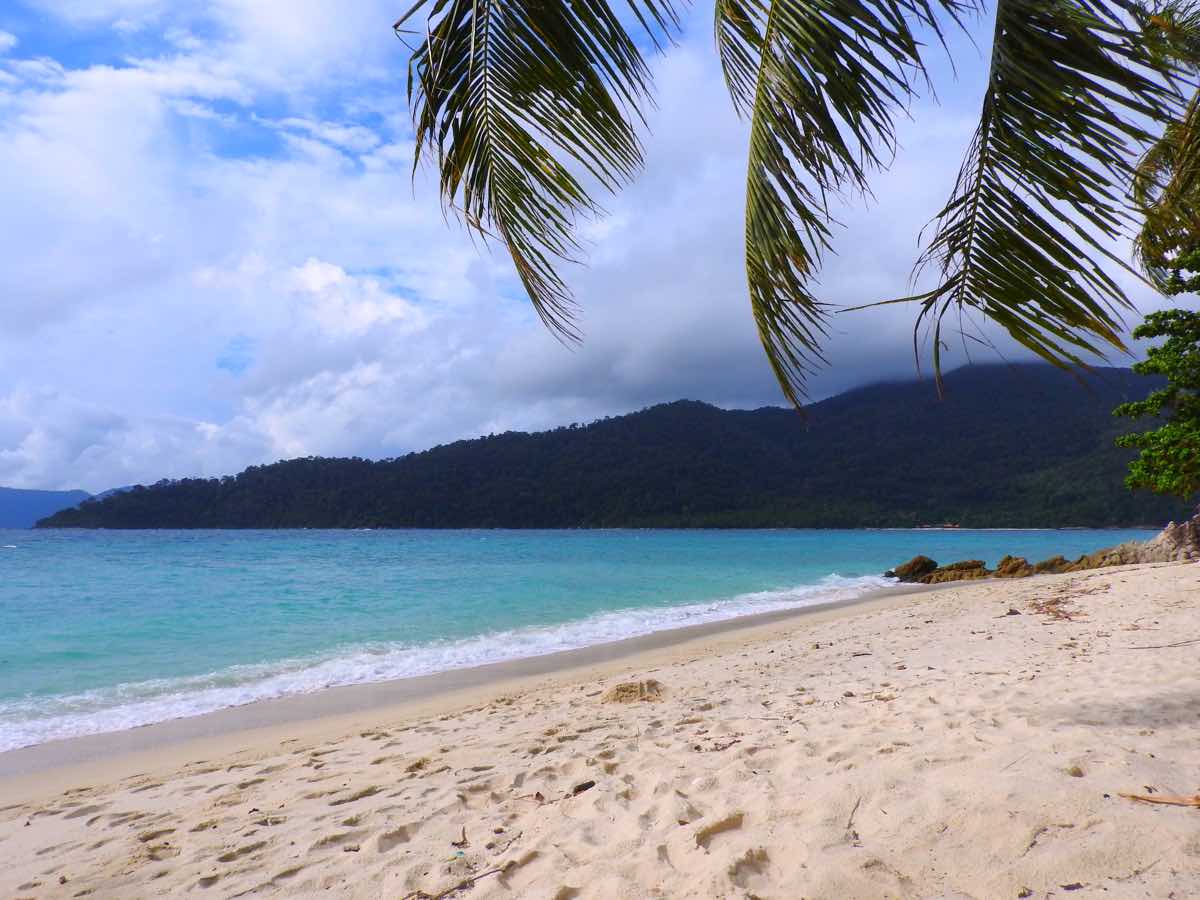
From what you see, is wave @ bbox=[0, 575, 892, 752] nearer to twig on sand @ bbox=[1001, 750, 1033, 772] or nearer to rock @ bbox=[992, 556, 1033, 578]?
twig on sand @ bbox=[1001, 750, 1033, 772]

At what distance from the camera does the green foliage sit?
11.3 m

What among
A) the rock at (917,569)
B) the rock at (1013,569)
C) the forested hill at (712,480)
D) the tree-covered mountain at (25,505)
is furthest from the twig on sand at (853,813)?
the tree-covered mountain at (25,505)

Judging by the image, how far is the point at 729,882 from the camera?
2.16 metres

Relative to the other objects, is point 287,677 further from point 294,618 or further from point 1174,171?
point 1174,171

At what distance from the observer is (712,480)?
81.2 m

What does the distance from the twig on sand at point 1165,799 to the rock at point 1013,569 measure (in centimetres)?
1963

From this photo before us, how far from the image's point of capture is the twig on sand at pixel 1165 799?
2.29m

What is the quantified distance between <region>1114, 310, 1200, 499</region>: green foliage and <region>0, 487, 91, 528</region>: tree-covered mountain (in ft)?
600

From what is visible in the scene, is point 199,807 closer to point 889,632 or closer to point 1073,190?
point 1073,190

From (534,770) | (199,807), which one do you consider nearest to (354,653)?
(199,807)

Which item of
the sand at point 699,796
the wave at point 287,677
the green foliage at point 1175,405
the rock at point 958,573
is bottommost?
the rock at point 958,573

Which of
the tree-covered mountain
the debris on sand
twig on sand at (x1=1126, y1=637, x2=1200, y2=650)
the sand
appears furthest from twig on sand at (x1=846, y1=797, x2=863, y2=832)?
the tree-covered mountain

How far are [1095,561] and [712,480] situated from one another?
6316 centimetres

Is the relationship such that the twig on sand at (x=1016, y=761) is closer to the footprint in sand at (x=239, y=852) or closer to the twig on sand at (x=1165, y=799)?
the twig on sand at (x=1165, y=799)
